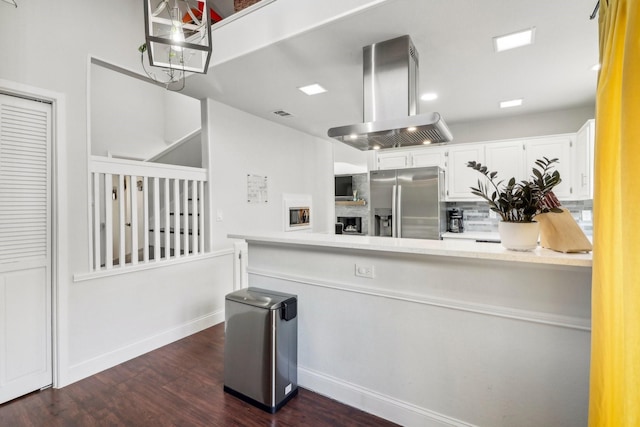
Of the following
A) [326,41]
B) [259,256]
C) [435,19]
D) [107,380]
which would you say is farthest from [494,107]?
[107,380]

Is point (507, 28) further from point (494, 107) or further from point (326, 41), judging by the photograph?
point (494, 107)

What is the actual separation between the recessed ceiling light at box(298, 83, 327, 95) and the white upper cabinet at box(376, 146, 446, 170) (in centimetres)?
183

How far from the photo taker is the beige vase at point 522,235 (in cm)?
150

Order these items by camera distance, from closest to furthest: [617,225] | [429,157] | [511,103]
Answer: [617,225] < [511,103] < [429,157]

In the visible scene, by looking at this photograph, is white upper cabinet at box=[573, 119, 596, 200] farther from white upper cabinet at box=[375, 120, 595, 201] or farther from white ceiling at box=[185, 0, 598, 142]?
white ceiling at box=[185, 0, 598, 142]

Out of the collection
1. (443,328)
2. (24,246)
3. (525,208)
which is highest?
(525,208)

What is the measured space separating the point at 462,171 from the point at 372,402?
3321mm

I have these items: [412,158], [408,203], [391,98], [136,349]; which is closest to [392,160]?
[412,158]

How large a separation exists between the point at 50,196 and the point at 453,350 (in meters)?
3.03

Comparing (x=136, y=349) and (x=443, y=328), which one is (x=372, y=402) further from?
(x=136, y=349)

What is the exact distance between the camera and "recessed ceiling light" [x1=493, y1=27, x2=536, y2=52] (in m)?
2.11

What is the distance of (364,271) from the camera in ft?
6.62

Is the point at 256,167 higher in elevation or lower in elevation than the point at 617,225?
higher

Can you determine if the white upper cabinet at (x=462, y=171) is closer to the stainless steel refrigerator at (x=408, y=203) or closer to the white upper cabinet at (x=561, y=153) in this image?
the stainless steel refrigerator at (x=408, y=203)
